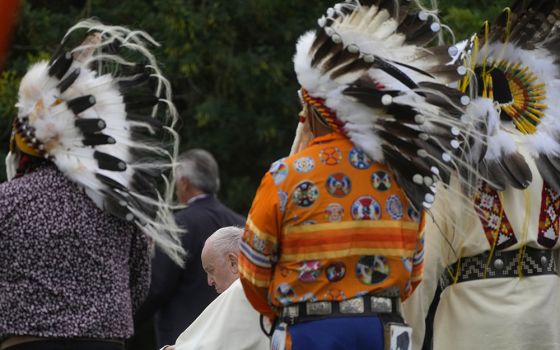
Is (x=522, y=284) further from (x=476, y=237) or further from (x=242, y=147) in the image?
(x=242, y=147)

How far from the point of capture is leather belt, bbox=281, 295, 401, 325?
3.43 meters

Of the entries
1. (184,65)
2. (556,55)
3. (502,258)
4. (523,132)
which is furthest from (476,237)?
(184,65)

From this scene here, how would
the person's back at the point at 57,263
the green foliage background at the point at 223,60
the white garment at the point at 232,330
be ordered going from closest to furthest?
the white garment at the point at 232,330, the person's back at the point at 57,263, the green foliage background at the point at 223,60

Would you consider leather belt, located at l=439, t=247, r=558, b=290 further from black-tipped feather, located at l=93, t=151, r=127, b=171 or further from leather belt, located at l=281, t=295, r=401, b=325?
black-tipped feather, located at l=93, t=151, r=127, b=171

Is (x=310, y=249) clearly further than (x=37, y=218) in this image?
No

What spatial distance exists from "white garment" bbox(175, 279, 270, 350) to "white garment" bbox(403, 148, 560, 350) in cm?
56

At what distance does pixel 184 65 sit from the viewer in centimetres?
784

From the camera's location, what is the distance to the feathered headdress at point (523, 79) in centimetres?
427

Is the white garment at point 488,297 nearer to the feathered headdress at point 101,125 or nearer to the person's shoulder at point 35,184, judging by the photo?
the feathered headdress at point 101,125

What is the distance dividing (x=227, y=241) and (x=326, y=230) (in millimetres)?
1140

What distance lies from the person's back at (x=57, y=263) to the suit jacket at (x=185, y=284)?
2138 millimetres

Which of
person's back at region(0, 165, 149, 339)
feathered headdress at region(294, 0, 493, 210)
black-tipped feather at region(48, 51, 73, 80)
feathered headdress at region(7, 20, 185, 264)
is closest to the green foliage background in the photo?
feathered headdress at region(7, 20, 185, 264)

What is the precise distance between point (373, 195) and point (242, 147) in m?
5.13

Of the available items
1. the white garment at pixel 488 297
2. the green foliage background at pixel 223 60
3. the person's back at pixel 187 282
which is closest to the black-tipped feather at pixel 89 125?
the white garment at pixel 488 297
